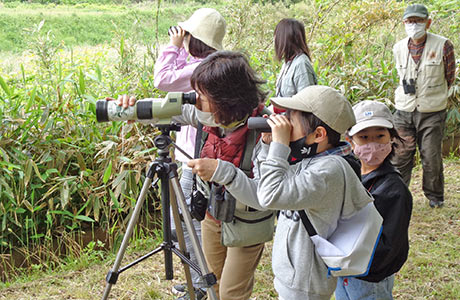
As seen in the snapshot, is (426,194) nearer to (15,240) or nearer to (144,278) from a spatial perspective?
(144,278)

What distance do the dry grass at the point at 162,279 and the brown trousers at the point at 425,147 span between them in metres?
0.62

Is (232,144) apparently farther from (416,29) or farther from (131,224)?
(416,29)

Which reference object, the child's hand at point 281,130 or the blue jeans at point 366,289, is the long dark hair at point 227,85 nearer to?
the child's hand at point 281,130

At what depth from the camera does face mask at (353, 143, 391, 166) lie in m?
1.84

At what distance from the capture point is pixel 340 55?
18.0ft

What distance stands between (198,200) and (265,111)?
1.50ft

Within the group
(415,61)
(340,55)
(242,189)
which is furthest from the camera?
(340,55)

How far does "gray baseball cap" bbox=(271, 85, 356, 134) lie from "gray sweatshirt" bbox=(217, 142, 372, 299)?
109 mm

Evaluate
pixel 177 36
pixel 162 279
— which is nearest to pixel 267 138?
pixel 177 36

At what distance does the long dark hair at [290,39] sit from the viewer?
10.7ft

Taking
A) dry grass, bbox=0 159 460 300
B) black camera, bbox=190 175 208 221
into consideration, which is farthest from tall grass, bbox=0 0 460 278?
black camera, bbox=190 175 208 221

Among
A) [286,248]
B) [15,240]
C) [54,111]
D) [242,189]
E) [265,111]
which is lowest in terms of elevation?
[15,240]

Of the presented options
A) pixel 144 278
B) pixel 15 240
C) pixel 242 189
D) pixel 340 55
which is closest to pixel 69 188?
pixel 15 240

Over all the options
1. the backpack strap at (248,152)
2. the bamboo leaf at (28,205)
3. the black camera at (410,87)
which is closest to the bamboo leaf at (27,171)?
the bamboo leaf at (28,205)
